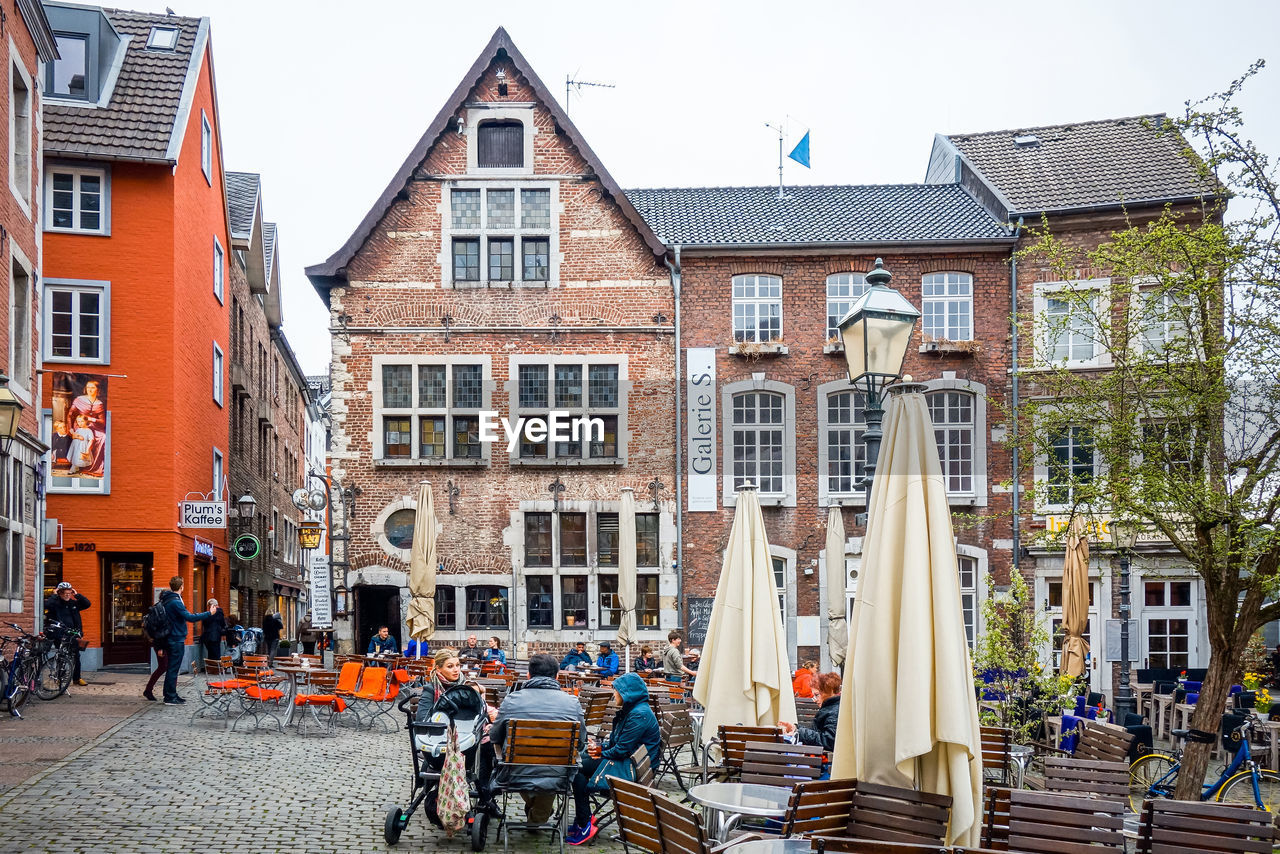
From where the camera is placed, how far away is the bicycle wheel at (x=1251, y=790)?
1177 centimetres

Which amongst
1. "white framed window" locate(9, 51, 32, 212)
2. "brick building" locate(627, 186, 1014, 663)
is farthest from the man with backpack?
"brick building" locate(627, 186, 1014, 663)

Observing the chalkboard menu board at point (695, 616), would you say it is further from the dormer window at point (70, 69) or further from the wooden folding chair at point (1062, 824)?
the wooden folding chair at point (1062, 824)

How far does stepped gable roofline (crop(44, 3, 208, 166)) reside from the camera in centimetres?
2406

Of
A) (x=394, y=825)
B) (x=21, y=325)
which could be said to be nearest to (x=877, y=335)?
(x=394, y=825)

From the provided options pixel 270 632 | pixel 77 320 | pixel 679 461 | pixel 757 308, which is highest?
pixel 757 308

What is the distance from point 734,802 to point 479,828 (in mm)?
2260

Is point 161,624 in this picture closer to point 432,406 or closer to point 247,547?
point 432,406

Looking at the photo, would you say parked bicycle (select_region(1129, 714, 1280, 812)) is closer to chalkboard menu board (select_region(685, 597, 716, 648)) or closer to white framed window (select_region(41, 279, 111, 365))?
chalkboard menu board (select_region(685, 597, 716, 648))

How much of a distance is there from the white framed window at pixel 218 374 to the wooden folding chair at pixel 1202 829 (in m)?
25.3

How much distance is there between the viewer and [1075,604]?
19625 mm

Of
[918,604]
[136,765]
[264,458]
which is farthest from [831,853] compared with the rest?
[264,458]

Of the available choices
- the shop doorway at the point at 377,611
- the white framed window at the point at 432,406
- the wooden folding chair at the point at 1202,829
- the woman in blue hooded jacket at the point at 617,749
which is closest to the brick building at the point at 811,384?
the white framed window at the point at 432,406

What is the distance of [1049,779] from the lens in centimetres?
930

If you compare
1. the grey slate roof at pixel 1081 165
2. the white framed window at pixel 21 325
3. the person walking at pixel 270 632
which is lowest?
the person walking at pixel 270 632
